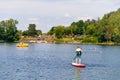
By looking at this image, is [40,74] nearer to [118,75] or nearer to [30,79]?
[30,79]

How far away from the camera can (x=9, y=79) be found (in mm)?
46344

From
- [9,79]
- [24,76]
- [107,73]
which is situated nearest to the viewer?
[9,79]

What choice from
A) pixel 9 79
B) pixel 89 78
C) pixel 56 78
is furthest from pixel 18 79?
pixel 89 78

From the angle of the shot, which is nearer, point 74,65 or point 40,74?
point 40,74

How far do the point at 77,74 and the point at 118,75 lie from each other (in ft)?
17.9

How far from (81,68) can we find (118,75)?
31.7 feet

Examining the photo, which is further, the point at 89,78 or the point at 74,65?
the point at 74,65

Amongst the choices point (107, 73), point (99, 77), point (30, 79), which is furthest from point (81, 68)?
point (30, 79)

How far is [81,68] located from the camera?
60312 millimetres

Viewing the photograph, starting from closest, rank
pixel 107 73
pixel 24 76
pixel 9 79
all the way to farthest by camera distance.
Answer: pixel 9 79, pixel 24 76, pixel 107 73

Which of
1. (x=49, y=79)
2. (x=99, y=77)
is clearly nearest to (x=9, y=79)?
(x=49, y=79)

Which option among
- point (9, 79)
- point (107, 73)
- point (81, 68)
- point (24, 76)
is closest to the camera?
point (9, 79)

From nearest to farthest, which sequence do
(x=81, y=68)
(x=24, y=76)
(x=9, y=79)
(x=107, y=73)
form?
(x=9, y=79)
(x=24, y=76)
(x=107, y=73)
(x=81, y=68)

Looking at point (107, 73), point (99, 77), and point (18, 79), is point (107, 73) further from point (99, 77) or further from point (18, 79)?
point (18, 79)
